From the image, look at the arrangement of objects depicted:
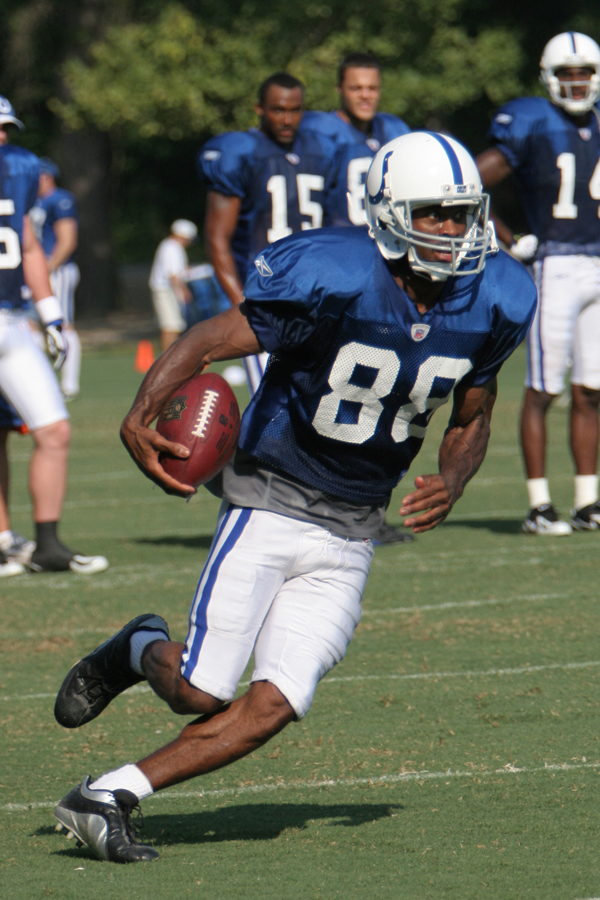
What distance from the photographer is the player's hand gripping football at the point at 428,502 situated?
316 cm

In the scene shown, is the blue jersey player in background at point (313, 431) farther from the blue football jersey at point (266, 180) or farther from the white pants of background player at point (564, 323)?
the white pants of background player at point (564, 323)

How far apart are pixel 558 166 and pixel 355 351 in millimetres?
3885

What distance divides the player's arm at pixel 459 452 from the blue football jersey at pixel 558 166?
3420mm

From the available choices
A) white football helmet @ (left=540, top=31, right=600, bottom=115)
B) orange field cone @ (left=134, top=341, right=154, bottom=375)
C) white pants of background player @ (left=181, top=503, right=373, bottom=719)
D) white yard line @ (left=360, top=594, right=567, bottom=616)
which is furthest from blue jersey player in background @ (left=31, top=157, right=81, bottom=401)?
white pants of background player @ (left=181, top=503, right=373, bottom=719)

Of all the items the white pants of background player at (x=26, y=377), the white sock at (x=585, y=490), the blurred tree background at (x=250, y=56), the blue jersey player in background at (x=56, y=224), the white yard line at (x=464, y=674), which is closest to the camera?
the white yard line at (x=464, y=674)

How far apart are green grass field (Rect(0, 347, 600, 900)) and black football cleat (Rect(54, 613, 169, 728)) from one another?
265 millimetres

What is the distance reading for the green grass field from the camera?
9.92 ft

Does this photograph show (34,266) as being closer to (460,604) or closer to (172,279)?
(460,604)

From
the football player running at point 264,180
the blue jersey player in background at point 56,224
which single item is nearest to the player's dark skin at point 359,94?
the football player running at point 264,180

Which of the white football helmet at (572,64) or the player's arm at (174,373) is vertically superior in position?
the white football helmet at (572,64)

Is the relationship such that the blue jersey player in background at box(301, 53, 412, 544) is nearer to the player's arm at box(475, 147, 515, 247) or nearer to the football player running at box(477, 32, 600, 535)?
the player's arm at box(475, 147, 515, 247)

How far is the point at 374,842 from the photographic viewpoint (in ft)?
10.5

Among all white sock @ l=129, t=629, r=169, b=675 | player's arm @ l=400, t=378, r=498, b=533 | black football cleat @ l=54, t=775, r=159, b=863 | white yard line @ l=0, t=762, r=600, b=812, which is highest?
player's arm @ l=400, t=378, r=498, b=533

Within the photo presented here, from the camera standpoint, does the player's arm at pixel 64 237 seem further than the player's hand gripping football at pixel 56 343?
Yes
